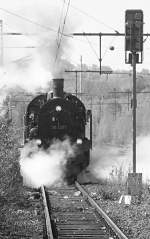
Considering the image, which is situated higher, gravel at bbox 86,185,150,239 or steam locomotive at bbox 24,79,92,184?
steam locomotive at bbox 24,79,92,184

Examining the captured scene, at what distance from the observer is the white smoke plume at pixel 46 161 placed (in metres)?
19.2

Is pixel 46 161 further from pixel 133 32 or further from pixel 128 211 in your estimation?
pixel 128 211

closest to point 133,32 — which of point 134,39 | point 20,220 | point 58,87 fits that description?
point 134,39

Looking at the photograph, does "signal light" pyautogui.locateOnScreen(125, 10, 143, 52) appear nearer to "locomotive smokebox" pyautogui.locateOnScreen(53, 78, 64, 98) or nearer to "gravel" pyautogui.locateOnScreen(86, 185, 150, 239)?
"gravel" pyautogui.locateOnScreen(86, 185, 150, 239)

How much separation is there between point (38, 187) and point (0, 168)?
7.51 meters

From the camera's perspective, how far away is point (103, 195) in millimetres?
14789

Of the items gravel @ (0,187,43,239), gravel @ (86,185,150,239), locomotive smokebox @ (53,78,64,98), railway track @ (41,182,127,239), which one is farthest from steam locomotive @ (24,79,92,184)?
gravel @ (0,187,43,239)

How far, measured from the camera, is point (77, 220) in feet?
37.3

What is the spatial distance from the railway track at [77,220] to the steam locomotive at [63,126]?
3876mm

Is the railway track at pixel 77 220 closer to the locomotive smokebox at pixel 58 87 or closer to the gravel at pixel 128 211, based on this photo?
the gravel at pixel 128 211

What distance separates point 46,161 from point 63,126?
1.63 metres

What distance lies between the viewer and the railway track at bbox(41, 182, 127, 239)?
9727 mm

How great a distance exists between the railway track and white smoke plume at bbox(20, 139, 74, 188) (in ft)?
11.2

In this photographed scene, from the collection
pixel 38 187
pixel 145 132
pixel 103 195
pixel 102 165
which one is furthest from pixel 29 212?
pixel 145 132
